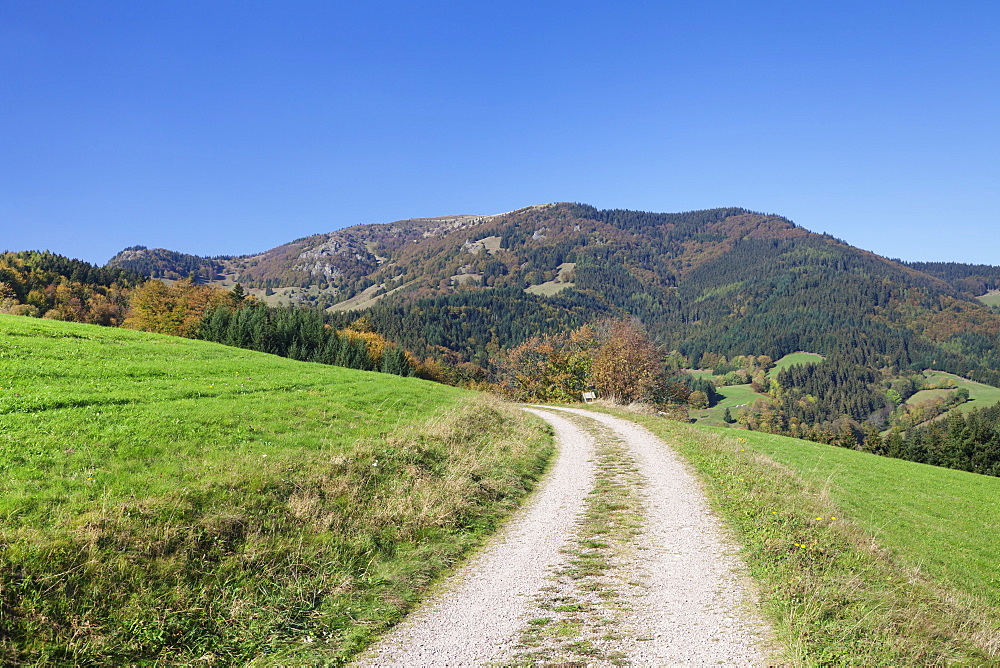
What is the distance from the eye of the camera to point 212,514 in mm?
Answer: 9312

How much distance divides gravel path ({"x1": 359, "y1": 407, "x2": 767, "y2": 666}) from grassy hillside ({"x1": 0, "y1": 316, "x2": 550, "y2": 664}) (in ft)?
2.32

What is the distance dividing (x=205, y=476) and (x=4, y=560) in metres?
3.99

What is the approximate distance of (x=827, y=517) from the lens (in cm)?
1249

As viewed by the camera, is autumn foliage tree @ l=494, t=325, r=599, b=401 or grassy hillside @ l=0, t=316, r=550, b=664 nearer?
grassy hillside @ l=0, t=316, r=550, b=664

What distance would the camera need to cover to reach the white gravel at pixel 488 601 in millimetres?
6535

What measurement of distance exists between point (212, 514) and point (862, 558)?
11842 mm

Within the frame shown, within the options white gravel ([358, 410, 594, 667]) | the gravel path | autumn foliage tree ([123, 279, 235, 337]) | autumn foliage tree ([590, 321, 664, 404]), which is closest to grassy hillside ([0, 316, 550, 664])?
white gravel ([358, 410, 594, 667])

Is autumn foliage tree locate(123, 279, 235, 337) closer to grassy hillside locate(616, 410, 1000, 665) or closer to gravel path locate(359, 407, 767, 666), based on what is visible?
gravel path locate(359, 407, 767, 666)

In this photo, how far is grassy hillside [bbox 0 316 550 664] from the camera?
6.73 m

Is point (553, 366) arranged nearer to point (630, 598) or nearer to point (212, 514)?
point (212, 514)

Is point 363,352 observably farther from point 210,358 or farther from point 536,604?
point 536,604

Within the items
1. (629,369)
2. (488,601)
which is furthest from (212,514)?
(629,369)

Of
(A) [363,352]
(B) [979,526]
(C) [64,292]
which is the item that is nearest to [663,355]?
(B) [979,526]

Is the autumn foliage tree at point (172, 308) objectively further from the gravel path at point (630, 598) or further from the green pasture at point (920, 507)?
the gravel path at point (630, 598)
